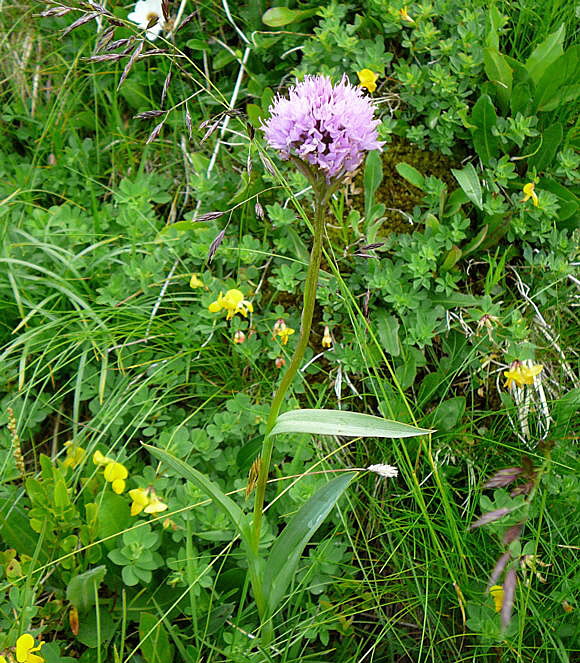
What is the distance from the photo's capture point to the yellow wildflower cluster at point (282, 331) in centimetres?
191

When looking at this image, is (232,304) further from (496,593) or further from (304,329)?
(496,593)

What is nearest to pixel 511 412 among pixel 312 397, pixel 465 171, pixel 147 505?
pixel 312 397

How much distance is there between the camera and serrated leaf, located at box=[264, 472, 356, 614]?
1362 millimetres

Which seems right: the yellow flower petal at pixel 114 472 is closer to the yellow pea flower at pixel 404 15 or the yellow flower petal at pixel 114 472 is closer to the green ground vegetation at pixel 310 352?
the green ground vegetation at pixel 310 352

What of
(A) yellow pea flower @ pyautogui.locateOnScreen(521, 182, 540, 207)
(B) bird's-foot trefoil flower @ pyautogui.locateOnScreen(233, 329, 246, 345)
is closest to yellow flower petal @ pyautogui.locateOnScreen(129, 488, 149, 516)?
(B) bird's-foot trefoil flower @ pyautogui.locateOnScreen(233, 329, 246, 345)

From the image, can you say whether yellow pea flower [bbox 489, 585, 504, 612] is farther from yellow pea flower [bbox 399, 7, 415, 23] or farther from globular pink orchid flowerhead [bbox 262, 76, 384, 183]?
yellow pea flower [bbox 399, 7, 415, 23]

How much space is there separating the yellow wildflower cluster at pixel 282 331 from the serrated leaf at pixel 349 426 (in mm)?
661

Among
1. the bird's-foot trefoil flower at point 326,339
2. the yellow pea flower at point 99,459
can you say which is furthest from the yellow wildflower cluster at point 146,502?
the bird's-foot trefoil flower at point 326,339

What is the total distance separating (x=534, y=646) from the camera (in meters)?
1.51

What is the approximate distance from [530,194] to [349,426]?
1105mm

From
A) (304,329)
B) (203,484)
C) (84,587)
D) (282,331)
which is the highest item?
(304,329)

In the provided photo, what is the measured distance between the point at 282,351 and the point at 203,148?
3.12 feet

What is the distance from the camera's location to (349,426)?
4.00ft

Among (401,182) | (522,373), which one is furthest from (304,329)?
(401,182)
